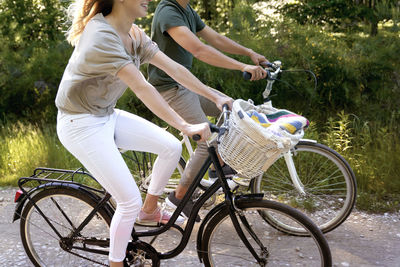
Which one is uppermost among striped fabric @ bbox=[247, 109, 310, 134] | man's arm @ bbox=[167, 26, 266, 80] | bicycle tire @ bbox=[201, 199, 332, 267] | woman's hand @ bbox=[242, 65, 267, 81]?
man's arm @ bbox=[167, 26, 266, 80]

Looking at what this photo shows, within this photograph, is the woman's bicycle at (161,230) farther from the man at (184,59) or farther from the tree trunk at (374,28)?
the tree trunk at (374,28)

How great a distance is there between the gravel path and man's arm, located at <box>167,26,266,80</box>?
144 centimetres

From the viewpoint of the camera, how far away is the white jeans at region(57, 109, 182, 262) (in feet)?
8.10

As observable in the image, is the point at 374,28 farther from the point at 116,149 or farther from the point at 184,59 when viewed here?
the point at 116,149

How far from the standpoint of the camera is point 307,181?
13.5ft

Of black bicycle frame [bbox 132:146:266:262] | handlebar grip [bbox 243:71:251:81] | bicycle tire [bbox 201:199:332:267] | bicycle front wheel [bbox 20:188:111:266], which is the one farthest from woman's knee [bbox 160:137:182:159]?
handlebar grip [bbox 243:71:251:81]

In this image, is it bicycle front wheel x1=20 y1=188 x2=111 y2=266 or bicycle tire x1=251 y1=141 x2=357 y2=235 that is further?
bicycle tire x1=251 y1=141 x2=357 y2=235

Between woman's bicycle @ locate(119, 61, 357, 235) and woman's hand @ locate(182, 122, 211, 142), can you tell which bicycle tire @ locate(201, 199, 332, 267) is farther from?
woman's hand @ locate(182, 122, 211, 142)

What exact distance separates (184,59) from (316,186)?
163 centimetres

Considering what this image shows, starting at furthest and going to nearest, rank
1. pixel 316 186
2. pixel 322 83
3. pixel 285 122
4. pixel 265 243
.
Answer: pixel 322 83
pixel 316 186
pixel 265 243
pixel 285 122

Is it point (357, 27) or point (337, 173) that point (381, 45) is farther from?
point (337, 173)

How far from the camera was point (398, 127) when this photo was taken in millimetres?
5020

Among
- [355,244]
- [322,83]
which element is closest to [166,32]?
[355,244]

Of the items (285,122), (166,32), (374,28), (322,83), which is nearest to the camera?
(285,122)
